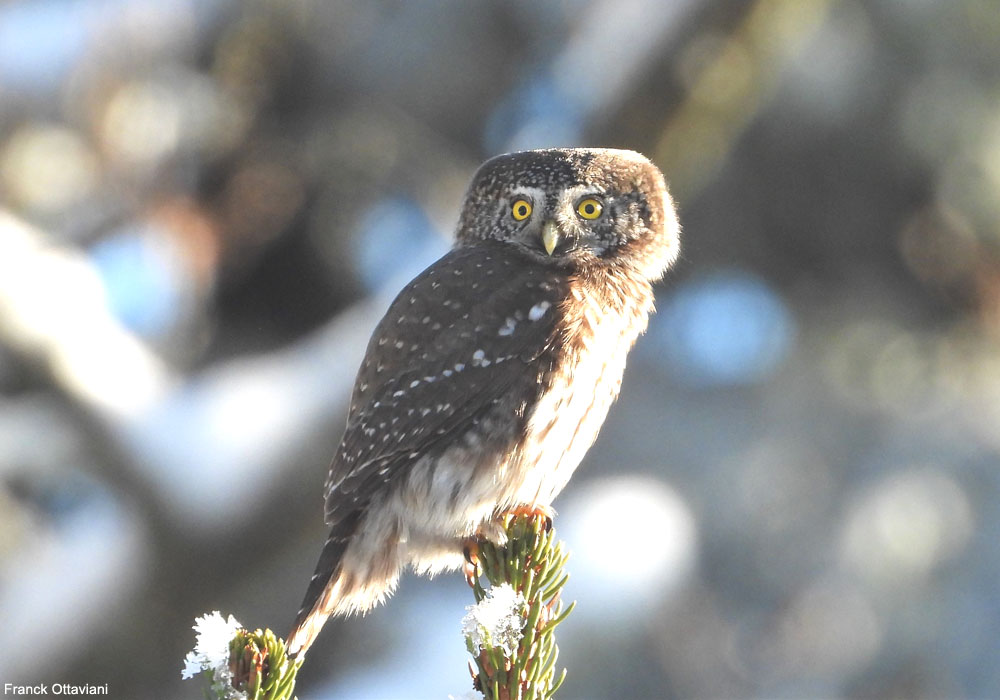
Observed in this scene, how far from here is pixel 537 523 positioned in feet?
7.85

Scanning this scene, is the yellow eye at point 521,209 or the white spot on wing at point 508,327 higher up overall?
the yellow eye at point 521,209

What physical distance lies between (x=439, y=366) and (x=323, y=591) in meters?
0.70

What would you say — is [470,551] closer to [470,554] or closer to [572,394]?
[470,554]

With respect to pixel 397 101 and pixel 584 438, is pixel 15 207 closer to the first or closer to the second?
pixel 397 101

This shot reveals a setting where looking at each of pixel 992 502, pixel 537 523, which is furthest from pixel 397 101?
pixel 537 523

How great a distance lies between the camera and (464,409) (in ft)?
9.82

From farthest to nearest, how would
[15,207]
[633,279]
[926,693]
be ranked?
1. [15,207]
2. [926,693]
3. [633,279]

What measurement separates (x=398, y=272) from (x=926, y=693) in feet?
15.5

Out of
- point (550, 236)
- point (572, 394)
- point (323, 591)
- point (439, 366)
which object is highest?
point (550, 236)

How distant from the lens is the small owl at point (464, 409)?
9.83 feet

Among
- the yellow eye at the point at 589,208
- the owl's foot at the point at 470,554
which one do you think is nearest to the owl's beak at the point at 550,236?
the yellow eye at the point at 589,208

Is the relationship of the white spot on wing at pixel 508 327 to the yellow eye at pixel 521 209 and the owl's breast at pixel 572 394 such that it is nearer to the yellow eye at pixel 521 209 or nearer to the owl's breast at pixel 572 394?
the owl's breast at pixel 572 394

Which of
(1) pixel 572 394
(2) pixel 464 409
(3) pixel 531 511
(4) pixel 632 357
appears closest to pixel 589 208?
(1) pixel 572 394

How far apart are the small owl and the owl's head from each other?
0.03 meters
